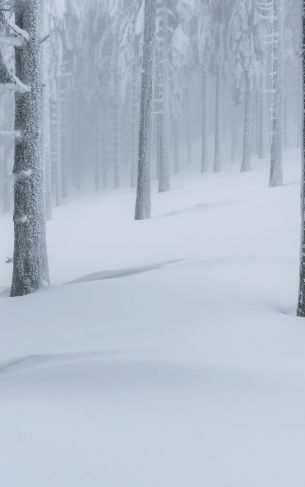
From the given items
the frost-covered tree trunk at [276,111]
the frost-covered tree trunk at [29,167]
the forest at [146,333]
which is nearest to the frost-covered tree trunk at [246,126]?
the frost-covered tree trunk at [276,111]

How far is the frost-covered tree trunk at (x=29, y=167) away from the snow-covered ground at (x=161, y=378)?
0.59m

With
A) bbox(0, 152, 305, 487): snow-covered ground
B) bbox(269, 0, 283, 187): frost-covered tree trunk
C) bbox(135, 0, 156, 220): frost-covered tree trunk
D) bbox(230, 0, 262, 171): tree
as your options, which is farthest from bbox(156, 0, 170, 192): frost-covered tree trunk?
bbox(0, 152, 305, 487): snow-covered ground

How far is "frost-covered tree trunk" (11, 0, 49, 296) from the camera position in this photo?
7836 mm

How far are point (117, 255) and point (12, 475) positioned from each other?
810cm

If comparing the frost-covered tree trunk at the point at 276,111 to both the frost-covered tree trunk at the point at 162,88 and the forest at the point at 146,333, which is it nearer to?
the forest at the point at 146,333

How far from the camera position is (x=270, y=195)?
642 inches

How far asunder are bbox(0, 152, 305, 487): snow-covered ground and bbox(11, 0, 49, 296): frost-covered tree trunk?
23.2 inches

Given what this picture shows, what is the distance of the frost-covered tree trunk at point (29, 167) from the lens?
784cm

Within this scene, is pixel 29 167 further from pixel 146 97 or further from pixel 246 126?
pixel 246 126

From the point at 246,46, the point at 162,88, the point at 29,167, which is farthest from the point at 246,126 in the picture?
the point at 29,167

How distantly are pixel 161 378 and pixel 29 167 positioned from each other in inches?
182

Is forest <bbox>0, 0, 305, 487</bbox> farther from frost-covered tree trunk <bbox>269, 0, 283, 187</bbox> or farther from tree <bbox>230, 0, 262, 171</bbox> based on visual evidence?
tree <bbox>230, 0, 262, 171</bbox>

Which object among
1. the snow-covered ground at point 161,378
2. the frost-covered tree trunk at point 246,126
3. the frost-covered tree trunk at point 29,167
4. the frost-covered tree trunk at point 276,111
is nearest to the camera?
the snow-covered ground at point 161,378

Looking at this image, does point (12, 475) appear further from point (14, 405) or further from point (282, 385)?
point (282, 385)
